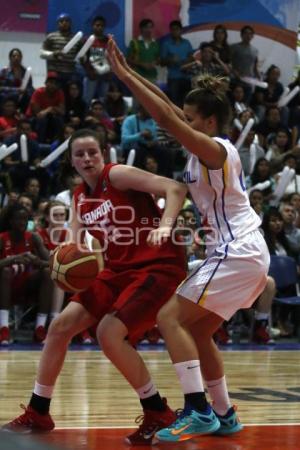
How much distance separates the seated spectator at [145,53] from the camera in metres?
14.0

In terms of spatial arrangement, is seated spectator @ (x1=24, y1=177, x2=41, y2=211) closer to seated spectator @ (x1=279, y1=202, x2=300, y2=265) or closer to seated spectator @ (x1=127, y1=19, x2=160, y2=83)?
seated spectator @ (x1=279, y1=202, x2=300, y2=265)

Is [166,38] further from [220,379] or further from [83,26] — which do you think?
[220,379]

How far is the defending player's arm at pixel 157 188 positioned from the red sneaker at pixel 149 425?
0.95m

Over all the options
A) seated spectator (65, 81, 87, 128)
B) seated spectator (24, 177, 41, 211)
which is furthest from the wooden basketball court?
seated spectator (65, 81, 87, 128)

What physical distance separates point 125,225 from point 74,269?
0.33m

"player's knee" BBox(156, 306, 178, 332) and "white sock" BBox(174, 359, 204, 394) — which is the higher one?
"player's knee" BBox(156, 306, 178, 332)

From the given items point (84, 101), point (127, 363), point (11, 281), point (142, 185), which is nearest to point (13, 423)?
point (127, 363)

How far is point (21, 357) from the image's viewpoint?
846 cm

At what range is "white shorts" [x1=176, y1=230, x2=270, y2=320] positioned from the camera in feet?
14.7

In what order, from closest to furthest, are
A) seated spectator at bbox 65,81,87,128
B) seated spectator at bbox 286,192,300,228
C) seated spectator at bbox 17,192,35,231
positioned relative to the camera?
seated spectator at bbox 17,192,35,231, seated spectator at bbox 286,192,300,228, seated spectator at bbox 65,81,87,128

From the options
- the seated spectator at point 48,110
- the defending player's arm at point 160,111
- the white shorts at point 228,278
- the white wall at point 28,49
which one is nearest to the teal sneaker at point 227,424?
the white shorts at point 228,278

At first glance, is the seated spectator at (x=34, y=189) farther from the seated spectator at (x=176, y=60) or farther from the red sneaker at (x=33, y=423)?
the red sneaker at (x=33, y=423)

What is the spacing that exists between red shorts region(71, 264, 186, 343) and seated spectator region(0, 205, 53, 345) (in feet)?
16.7

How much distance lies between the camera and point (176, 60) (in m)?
14.2
